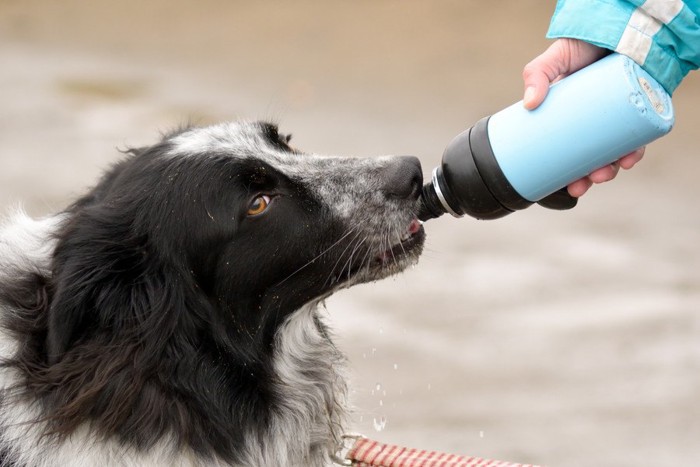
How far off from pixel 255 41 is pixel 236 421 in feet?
25.3

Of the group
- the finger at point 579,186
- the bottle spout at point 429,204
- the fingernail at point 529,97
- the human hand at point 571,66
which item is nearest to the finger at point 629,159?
the human hand at point 571,66

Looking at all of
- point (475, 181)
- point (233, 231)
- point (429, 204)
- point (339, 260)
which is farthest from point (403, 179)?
point (233, 231)

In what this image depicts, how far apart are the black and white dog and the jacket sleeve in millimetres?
794

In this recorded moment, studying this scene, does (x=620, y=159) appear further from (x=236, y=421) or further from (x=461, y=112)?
(x=461, y=112)

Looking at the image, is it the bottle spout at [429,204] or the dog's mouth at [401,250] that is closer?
the bottle spout at [429,204]

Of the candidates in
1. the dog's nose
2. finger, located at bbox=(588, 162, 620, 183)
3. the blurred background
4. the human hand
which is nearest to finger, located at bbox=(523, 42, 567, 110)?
the human hand

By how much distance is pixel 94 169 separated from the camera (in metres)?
8.03

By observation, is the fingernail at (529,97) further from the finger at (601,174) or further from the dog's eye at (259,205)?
the dog's eye at (259,205)

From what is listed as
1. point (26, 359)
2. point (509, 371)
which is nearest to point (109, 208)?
point (26, 359)

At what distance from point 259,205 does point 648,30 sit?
130 centimetres

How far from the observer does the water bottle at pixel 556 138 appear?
2.88 meters

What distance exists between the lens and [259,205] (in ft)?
A: 11.1

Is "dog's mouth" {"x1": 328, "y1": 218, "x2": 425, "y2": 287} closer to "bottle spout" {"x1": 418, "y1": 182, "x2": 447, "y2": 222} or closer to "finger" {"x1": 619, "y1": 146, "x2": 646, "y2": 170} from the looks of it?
"bottle spout" {"x1": 418, "y1": 182, "x2": 447, "y2": 222}

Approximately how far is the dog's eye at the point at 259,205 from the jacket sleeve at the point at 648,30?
107 centimetres
